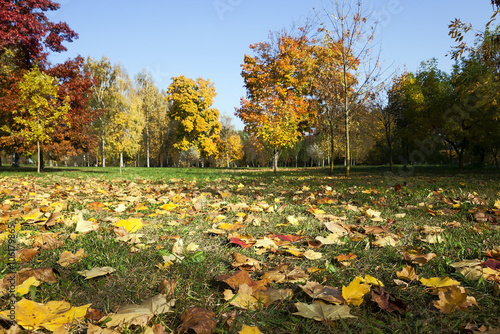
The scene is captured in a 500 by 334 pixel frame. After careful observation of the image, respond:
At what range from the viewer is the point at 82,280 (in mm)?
1351

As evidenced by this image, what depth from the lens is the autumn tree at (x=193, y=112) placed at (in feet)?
108

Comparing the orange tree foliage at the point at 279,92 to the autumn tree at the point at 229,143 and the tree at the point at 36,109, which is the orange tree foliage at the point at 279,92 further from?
the autumn tree at the point at 229,143

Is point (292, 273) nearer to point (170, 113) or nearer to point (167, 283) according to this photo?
point (167, 283)

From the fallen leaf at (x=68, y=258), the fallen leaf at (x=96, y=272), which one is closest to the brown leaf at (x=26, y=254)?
the fallen leaf at (x=68, y=258)

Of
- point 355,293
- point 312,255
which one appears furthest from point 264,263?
point 355,293

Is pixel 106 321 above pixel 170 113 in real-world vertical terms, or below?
below

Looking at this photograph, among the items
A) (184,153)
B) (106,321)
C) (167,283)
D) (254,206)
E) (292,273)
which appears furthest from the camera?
(184,153)

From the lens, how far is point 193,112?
3309cm

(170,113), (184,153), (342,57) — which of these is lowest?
(184,153)

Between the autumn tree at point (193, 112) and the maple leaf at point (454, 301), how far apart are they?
32804 millimetres

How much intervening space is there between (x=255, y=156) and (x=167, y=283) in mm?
55253

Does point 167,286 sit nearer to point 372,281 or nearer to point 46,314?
point 46,314

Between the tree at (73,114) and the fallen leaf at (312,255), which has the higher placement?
the tree at (73,114)

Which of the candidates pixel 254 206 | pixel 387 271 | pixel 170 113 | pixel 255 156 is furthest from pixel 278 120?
pixel 255 156
